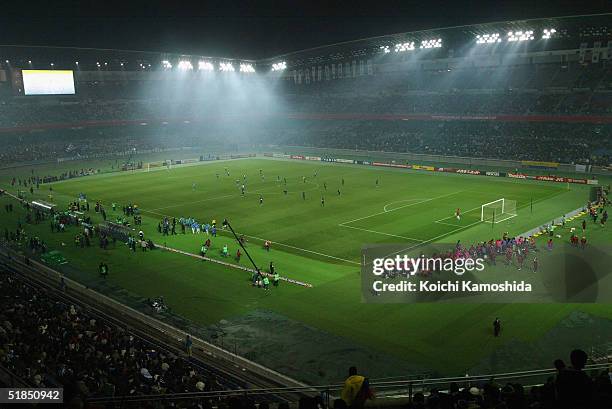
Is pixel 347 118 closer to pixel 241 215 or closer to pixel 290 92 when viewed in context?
pixel 290 92

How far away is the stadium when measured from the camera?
19938mm

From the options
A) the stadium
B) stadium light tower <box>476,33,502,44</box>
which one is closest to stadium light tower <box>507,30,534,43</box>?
the stadium

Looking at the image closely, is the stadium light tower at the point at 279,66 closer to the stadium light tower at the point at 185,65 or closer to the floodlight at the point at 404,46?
the stadium light tower at the point at 185,65

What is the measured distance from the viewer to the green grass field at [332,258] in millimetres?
24172

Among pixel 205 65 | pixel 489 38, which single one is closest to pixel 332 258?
pixel 489 38

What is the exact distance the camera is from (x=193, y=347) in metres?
24.8

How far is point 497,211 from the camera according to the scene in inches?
1989

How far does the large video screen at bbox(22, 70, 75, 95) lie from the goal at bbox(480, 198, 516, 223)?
7715 centimetres

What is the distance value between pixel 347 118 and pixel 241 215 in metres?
66.3

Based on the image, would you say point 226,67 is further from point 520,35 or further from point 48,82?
point 520,35

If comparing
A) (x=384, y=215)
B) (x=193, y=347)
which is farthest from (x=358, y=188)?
(x=193, y=347)

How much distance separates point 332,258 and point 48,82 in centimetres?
7798

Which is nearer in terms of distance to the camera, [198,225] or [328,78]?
[198,225]

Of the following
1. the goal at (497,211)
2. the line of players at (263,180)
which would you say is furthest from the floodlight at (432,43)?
the goal at (497,211)
